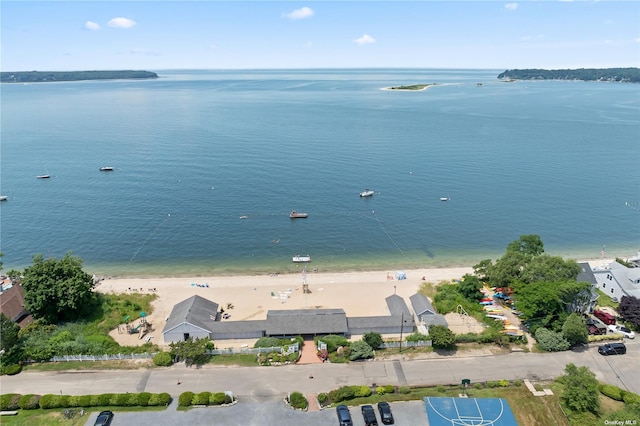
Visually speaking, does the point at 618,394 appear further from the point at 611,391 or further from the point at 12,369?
the point at 12,369

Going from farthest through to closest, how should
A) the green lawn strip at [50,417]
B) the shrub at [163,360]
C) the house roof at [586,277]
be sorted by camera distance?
the house roof at [586,277]
the shrub at [163,360]
the green lawn strip at [50,417]

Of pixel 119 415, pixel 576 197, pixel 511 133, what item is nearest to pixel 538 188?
pixel 576 197

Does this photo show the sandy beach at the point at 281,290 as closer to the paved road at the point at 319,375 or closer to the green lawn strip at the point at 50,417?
the paved road at the point at 319,375

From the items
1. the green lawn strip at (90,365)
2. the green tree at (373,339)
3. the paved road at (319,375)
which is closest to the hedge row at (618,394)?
the paved road at (319,375)

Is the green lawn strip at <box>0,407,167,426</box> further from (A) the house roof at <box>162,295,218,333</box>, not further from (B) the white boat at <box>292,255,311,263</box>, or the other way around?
(B) the white boat at <box>292,255,311,263</box>

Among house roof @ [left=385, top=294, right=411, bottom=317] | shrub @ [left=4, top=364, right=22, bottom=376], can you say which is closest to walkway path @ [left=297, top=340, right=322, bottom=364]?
house roof @ [left=385, top=294, right=411, bottom=317]

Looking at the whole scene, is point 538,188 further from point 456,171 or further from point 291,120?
point 291,120
